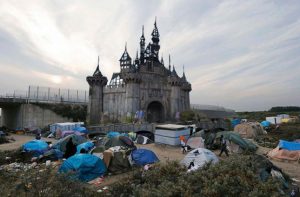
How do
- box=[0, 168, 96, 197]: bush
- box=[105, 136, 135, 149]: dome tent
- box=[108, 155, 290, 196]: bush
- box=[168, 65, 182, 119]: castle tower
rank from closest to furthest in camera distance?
1. box=[108, 155, 290, 196]: bush
2. box=[0, 168, 96, 197]: bush
3. box=[105, 136, 135, 149]: dome tent
4. box=[168, 65, 182, 119]: castle tower

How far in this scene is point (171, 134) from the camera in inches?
856

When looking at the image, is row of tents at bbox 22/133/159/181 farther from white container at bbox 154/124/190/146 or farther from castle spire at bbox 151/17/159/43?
castle spire at bbox 151/17/159/43

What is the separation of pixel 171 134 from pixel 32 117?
83.0 ft

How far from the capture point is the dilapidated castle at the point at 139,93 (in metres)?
40.3

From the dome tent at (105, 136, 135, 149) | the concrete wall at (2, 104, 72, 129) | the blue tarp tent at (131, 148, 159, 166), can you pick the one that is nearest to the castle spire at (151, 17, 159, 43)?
the concrete wall at (2, 104, 72, 129)

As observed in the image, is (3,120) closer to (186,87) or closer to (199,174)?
(186,87)

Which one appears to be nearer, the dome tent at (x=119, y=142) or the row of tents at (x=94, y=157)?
the row of tents at (x=94, y=157)

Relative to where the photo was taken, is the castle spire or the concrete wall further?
the castle spire

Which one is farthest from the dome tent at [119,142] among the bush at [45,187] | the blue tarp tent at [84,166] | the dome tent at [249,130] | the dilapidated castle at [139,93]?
the dilapidated castle at [139,93]

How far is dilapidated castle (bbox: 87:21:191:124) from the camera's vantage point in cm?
4031

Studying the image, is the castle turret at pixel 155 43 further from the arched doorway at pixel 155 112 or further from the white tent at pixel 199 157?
the white tent at pixel 199 157

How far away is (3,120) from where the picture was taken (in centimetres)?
4294

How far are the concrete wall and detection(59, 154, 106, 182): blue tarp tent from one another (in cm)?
2857

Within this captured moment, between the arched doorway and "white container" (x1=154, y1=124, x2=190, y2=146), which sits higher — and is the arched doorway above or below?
above
